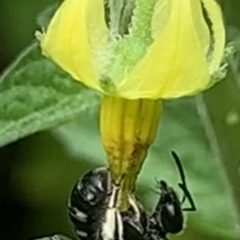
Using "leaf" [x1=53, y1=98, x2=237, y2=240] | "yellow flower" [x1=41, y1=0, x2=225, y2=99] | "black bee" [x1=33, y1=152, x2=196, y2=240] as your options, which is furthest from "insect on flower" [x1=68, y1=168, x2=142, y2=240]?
"leaf" [x1=53, y1=98, x2=237, y2=240]

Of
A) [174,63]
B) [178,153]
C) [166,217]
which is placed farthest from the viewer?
[178,153]

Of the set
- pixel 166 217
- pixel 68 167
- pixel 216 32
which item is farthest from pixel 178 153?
pixel 216 32

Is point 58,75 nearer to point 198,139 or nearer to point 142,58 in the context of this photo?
point 142,58

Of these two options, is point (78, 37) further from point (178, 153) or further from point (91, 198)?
point (178, 153)

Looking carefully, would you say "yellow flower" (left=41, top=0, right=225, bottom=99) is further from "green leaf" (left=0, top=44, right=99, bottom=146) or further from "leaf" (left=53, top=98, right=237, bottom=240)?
"leaf" (left=53, top=98, right=237, bottom=240)

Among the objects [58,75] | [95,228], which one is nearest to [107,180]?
[95,228]

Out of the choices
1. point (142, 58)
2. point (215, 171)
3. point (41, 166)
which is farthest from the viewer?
point (41, 166)

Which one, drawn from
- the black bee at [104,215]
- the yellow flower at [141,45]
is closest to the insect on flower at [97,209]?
the black bee at [104,215]
